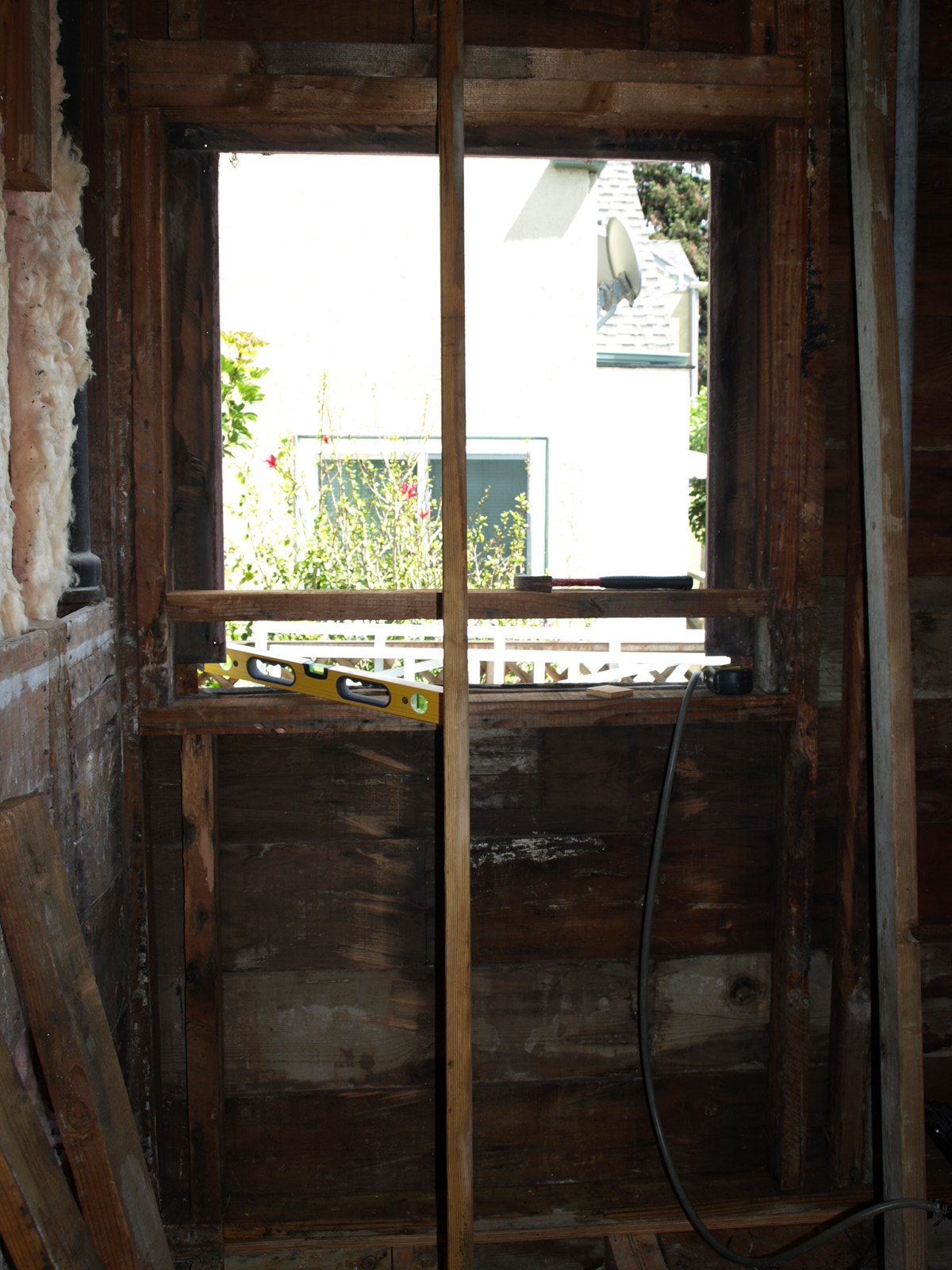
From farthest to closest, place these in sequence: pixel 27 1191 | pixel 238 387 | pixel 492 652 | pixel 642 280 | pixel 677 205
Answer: pixel 677 205
pixel 642 280
pixel 492 652
pixel 238 387
pixel 27 1191

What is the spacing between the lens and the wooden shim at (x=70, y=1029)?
40.6 inches

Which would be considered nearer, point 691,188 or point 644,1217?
point 644,1217

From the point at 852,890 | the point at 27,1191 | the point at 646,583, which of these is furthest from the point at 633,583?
the point at 27,1191

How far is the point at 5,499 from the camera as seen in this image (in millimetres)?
1155

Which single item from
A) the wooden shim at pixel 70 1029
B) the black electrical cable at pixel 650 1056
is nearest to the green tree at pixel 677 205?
the black electrical cable at pixel 650 1056

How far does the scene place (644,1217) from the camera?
171cm

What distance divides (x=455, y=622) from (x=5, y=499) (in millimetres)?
577

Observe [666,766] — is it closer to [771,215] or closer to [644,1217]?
[644,1217]

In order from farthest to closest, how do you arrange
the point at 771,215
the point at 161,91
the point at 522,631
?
1. the point at 522,631
2. the point at 771,215
3. the point at 161,91

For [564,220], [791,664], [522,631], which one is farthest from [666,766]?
[564,220]

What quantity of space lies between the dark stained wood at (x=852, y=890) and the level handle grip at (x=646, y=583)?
0.98ft

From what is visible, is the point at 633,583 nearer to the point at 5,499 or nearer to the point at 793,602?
the point at 793,602

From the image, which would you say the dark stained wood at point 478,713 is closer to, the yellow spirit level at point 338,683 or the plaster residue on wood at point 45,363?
the yellow spirit level at point 338,683

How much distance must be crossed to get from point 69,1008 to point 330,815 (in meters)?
0.65
